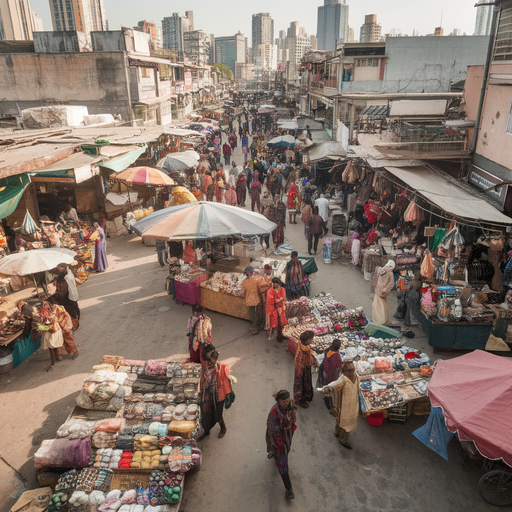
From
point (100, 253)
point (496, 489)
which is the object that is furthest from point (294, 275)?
point (100, 253)

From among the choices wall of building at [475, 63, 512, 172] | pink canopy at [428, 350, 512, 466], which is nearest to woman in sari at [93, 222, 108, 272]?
pink canopy at [428, 350, 512, 466]

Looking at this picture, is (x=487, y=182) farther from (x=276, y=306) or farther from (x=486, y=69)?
(x=276, y=306)

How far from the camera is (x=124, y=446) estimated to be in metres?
5.10

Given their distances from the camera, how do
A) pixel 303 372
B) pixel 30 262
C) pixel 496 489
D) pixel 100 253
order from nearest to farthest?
pixel 496 489 → pixel 303 372 → pixel 30 262 → pixel 100 253

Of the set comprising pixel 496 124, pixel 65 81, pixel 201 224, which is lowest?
pixel 201 224

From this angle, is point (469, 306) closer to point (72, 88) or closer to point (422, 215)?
point (422, 215)

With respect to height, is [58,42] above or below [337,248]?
above

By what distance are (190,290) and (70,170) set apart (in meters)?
4.85

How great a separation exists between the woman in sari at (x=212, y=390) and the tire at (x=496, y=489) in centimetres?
339

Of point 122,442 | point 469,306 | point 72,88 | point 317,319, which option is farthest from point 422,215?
point 72,88

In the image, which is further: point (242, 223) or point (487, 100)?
point (487, 100)

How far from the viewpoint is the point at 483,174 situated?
10.6 m

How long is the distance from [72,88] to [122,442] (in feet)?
79.7

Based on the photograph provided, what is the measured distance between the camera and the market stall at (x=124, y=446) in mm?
4543
